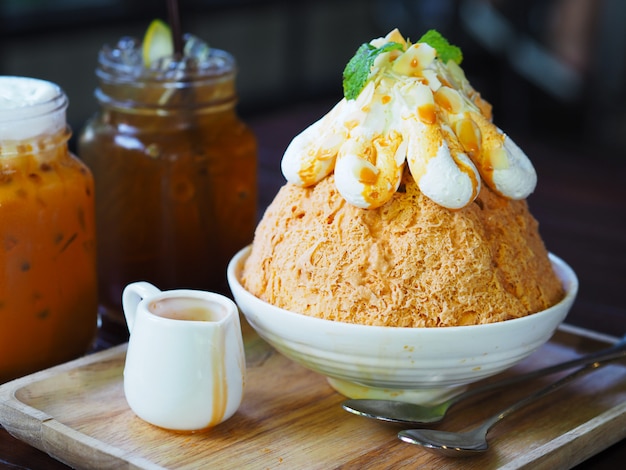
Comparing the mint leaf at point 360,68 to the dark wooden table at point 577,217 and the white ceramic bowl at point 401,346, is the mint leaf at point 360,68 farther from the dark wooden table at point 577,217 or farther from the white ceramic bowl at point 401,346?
the dark wooden table at point 577,217

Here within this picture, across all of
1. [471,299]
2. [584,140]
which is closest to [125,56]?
[471,299]

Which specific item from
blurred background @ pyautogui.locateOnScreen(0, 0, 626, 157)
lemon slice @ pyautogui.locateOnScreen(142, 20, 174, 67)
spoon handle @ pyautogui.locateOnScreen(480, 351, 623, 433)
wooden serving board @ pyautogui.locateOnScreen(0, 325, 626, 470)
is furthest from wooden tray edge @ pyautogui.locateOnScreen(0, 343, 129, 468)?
blurred background @ pyautogui.locateOnScreen(0, 0, 626, 157)

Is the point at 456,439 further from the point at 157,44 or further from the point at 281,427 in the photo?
the point at 157,44

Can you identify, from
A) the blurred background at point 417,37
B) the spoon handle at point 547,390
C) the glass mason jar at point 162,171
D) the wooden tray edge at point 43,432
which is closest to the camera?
the wooden tray edge at point 43,432

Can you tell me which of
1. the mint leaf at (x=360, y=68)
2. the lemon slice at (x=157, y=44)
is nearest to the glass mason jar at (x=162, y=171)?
the lemon slice at (x=157, y=44)

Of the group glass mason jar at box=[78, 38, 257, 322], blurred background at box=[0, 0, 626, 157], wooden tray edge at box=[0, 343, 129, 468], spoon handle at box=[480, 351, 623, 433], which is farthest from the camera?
blurred background at box=[0, 0, 626, 157]

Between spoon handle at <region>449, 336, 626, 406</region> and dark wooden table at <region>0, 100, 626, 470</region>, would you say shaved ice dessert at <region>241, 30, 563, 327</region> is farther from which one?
dark wooden table at <region>0, 100, 626, 470</region>
